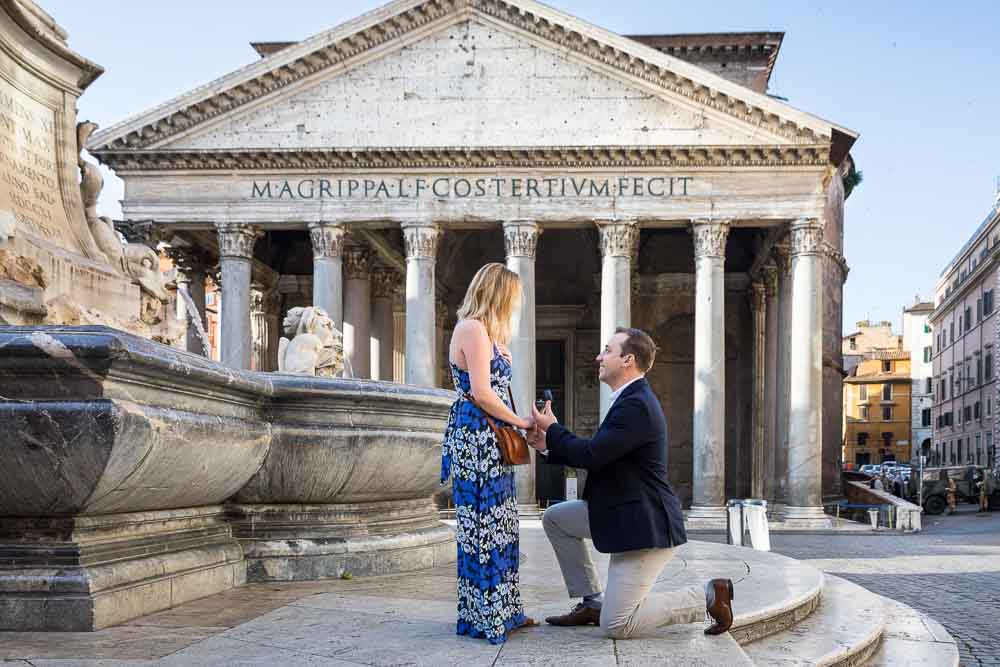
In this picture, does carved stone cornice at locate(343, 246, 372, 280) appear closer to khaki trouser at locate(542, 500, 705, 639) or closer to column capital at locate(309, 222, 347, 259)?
column capital at locate(309, 222, 347, 259)

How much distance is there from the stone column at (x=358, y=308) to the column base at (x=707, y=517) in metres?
9.35

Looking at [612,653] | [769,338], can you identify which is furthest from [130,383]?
[769,338]

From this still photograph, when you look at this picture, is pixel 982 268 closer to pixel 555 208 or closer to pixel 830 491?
pixel 830 491

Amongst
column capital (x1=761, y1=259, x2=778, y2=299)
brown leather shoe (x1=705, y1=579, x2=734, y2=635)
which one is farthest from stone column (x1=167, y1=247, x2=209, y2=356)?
brown leather shoe (x1=705, y1=579, x2=734, y2=635)

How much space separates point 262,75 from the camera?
26281 millimetres

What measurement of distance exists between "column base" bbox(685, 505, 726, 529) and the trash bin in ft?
34.0

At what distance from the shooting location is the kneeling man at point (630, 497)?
4367 mm

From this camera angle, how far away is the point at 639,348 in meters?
4.61

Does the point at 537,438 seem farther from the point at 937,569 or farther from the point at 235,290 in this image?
the point at 235,290

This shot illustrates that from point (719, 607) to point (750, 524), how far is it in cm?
872

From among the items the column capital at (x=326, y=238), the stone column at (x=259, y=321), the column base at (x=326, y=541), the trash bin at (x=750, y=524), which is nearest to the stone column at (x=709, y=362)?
the column capital at (x=326, y=238)

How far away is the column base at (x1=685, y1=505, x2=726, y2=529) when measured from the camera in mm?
25062

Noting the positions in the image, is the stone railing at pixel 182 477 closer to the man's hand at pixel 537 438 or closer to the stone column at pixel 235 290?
the man's hand at pixel 537 438

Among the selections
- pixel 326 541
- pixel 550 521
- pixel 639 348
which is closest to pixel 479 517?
pixel 550 521
